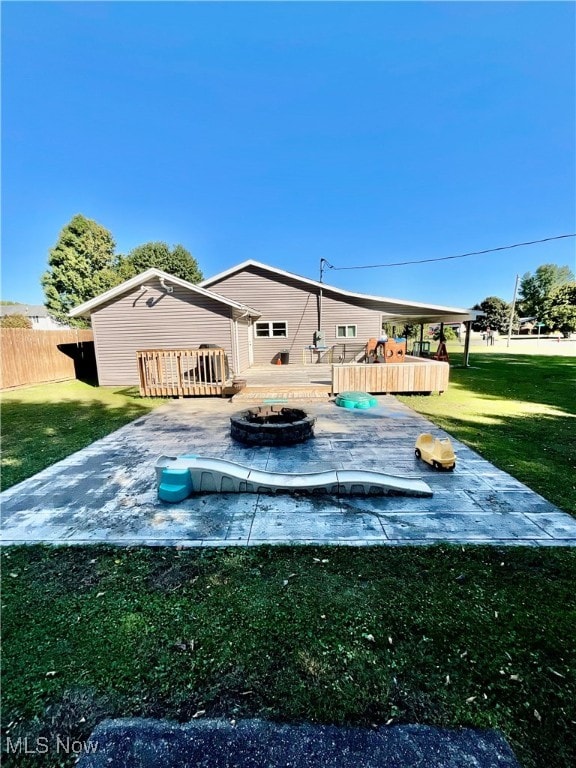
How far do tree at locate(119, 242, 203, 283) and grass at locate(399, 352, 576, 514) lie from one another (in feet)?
103

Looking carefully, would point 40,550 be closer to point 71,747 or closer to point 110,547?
point 110,547

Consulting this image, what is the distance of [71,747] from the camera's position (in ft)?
4.88

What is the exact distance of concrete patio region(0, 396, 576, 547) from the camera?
3115 millimetres

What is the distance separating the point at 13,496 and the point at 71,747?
11.6 ft

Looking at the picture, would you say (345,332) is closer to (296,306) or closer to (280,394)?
(296,306)

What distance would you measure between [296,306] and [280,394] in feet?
24.3

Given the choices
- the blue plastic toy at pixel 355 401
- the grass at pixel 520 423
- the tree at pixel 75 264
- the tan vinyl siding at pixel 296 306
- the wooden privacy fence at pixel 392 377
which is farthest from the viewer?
the tree at pixel 75 264

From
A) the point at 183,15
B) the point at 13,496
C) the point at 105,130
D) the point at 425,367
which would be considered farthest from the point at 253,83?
the point at 13,496

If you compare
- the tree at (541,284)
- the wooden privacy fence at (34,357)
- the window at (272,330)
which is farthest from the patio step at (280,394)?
the tree at (541,284)

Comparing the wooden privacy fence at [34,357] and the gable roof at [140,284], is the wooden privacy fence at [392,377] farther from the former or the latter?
the wooden privacy fence at [34,357]

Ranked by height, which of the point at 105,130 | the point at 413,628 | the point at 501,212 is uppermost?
the point at 105,130

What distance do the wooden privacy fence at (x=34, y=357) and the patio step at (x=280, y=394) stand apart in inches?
378

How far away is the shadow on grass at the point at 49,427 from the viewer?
513 cm

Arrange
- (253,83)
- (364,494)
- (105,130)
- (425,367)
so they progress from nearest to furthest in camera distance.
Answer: (364,494) < (425,367) < (253,83) < (105,130)
